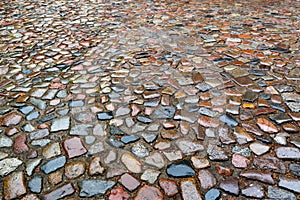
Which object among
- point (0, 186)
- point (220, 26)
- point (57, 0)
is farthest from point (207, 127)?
point (57, 0)

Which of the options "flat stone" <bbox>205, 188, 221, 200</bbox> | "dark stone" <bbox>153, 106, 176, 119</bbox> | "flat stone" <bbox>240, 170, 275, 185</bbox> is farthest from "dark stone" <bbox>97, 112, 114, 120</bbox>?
"flat stone" <bbox>240, 170, 275, 185</bbox>

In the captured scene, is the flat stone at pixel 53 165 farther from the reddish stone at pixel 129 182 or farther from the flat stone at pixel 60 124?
the reddish stone at pixel 129 182

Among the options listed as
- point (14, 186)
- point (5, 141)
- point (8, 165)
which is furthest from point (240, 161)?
point (5, 141)

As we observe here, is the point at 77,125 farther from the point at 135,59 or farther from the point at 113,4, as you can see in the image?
the point at 113,4

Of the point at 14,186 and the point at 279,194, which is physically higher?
the point at 279,194

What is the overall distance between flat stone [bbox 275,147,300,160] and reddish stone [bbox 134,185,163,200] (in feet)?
3.07

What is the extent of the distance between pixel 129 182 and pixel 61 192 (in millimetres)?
437

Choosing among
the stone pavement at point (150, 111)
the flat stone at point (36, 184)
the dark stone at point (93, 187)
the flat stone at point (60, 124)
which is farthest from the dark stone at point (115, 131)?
the flat stone at point (36, 184)

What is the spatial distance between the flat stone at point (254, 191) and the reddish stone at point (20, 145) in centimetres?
160

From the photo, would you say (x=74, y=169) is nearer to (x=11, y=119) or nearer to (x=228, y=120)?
(x=11, y=119)

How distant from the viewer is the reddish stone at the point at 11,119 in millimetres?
2363

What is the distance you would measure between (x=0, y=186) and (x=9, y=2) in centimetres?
591

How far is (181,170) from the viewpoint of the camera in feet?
6.18

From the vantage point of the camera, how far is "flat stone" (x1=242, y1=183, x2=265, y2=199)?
1696 mm
